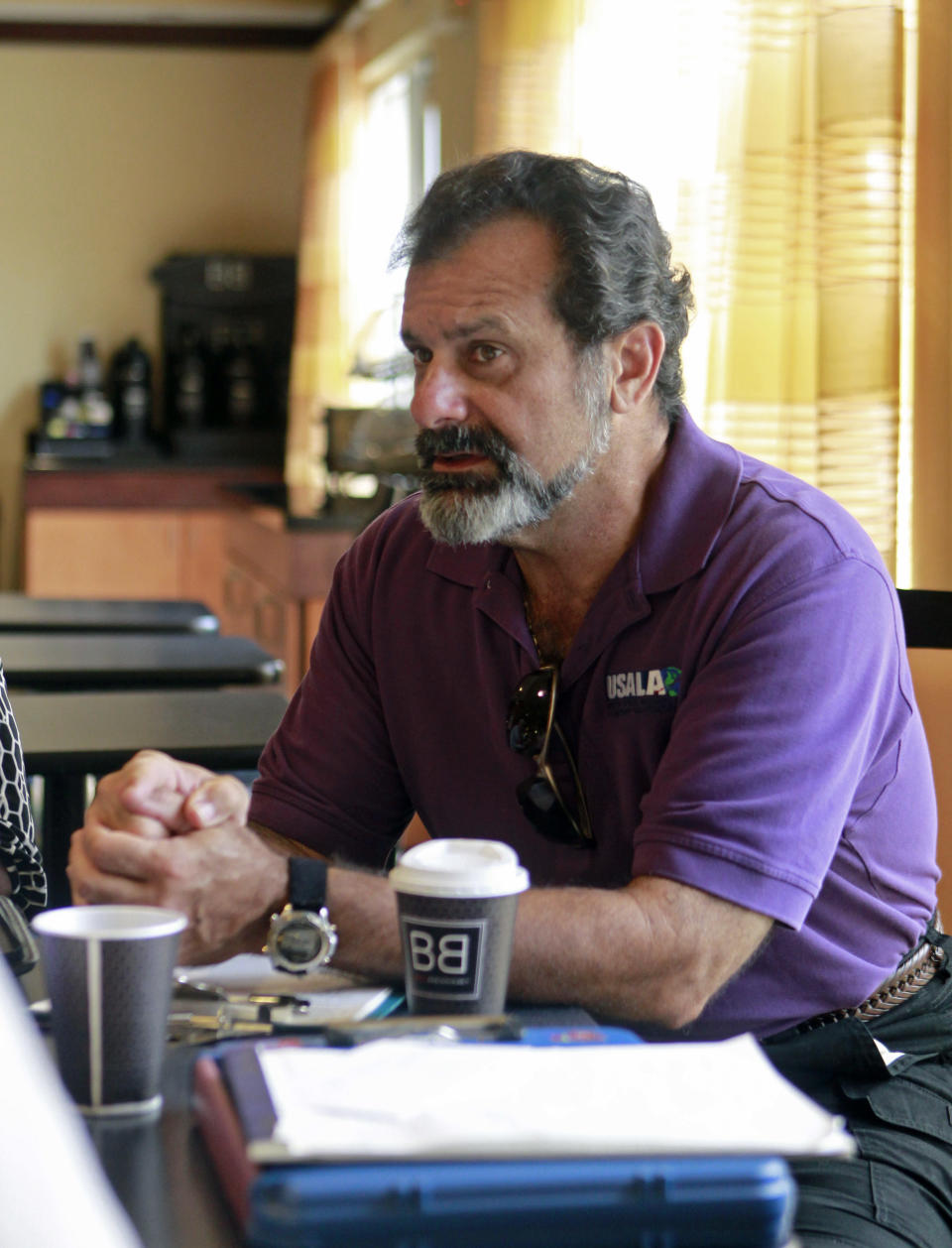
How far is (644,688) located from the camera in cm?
142

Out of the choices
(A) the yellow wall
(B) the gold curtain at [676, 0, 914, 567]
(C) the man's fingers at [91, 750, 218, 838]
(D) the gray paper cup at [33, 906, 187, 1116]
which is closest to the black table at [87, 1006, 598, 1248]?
(D) the gray paper cup at [33, 906, 187, 1116]

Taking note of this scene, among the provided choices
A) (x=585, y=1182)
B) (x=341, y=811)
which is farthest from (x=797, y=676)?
(x=585, y=1182)

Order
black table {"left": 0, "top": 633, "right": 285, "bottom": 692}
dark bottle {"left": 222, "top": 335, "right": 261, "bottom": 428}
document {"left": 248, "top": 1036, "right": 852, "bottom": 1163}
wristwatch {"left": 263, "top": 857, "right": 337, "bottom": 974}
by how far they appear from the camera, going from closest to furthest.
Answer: document {"left": 248, "top": 1036, "right": 852, "bottom": 1163}, wristwatch {"left": 263, "top": 857, "right": 337, "bottom": 974}, black table {"left": 0, "top": 633, "right": 285, "bottom": 692}, dark bottle {"left": 222, "top": 335, "right": 261, "bottom": 428}

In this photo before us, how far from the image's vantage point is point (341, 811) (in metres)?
1.60

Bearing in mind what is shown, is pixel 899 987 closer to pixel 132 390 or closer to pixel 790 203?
pixel 790 203

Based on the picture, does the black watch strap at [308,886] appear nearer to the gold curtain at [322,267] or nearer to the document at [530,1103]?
the document at [530,1103]

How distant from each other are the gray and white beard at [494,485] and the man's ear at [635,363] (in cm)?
3

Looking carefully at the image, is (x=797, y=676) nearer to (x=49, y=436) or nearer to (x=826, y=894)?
(x=826, y=894)

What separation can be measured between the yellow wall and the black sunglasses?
624 centimetres

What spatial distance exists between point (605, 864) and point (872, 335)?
4.11ft

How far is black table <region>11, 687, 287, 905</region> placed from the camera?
6.66 ft

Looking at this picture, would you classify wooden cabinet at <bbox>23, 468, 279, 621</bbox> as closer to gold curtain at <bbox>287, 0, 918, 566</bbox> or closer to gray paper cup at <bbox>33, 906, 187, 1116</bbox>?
gold curtain at <bbox>287, 0, 918, 566</bbox>

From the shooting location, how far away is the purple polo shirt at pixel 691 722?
4.14 ft

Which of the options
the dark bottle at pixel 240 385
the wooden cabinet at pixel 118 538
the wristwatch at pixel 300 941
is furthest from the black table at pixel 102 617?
the dark bottle at pixel 240 385
